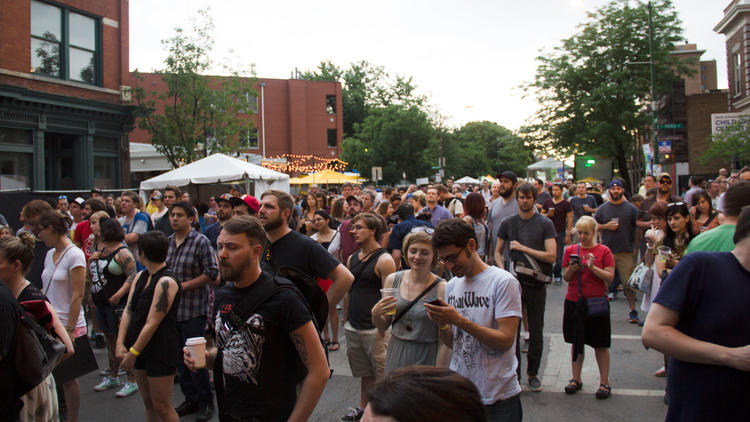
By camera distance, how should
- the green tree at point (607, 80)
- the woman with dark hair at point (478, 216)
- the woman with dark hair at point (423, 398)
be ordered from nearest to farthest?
1. the woman with dark hair at point (423, 398)
2. the woman with dark hair at point (478, 216)
3. the green tree at point (607, 80)

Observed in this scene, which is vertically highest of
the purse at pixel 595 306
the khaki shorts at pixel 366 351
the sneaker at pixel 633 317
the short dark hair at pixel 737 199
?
the short dark hair at pixel 737 199

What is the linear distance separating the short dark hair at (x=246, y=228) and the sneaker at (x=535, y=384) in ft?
13.4

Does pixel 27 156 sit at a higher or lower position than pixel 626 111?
lower

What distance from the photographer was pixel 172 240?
584 centimetres

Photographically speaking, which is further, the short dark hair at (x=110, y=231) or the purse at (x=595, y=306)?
the short dark hair at (x=110, y=231)

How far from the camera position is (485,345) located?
11.6 feet

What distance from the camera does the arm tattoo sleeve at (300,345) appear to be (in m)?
2.91

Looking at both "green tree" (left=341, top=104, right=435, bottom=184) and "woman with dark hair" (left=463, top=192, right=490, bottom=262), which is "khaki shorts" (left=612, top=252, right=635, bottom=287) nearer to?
"woman with dark hair" (left=463, top=192, right=490, bottom=262)

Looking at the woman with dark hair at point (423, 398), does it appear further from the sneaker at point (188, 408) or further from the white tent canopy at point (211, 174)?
the white tent canopy at point (211, 174)

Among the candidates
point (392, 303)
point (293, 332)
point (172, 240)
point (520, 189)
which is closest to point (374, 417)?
point (293, 332)

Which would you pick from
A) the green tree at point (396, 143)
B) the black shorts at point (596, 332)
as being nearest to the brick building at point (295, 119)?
the green tree at point (396, 143)

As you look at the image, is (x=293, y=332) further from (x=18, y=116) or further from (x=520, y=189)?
(x=18, y=116)

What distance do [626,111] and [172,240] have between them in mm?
34609

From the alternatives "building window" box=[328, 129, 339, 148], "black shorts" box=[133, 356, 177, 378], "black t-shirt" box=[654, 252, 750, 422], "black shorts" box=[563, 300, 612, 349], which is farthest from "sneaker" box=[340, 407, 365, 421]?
"building window" box=[328, 129, 339, 148]
